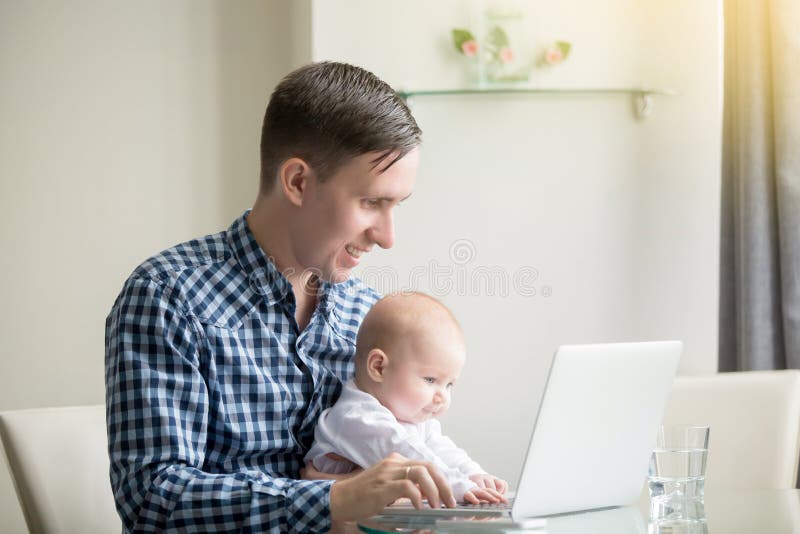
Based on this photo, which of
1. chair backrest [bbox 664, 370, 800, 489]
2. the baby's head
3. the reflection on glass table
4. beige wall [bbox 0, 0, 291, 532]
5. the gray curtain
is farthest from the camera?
beige wall [bbox 0, 0, 291, 532]

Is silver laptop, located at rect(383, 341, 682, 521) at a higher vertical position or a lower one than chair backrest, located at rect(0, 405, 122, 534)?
higher

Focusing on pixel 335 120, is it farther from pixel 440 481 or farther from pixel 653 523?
pixel 653 523

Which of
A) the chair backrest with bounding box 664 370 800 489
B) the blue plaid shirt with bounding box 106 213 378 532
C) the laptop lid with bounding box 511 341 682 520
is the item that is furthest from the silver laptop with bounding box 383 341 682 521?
the chair backrest with bounding box 664 370 800 489

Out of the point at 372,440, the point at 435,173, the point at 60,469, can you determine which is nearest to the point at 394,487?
the point at 372,440

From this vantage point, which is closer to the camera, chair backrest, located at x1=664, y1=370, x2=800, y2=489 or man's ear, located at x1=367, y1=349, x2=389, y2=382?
man's ear, located at x1=367, y1=349, x2=389, y2=382

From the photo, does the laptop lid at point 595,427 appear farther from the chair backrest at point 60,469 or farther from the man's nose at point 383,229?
the chair backrest at point 60,469

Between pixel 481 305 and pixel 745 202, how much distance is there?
0.70 m

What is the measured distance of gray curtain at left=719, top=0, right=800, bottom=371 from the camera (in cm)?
238

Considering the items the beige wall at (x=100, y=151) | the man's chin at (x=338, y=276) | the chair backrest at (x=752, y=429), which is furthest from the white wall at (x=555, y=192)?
the man's chin at (x=338, y=276)

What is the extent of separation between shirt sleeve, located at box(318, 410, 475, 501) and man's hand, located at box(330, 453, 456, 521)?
0.22 m

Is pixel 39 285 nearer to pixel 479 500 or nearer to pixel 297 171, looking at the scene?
pixel 297 171

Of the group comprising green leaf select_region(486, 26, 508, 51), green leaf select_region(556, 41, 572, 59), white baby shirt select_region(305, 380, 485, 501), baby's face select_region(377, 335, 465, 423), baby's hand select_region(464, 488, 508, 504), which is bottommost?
baby's hand select_region(464, 488, 508, 504)

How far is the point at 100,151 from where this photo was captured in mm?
2668

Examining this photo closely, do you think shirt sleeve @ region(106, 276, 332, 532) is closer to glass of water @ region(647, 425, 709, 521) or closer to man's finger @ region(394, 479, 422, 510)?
man's finger @ region(394, 479, 422, 510)
